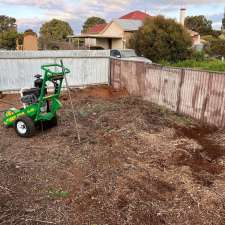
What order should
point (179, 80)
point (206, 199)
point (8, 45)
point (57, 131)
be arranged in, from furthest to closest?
point (8, 45) → point (179, 80) → point (57, 131) → point (206, 199)

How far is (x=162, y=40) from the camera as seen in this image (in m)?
15.1

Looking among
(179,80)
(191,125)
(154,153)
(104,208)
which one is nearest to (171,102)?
(179,80)

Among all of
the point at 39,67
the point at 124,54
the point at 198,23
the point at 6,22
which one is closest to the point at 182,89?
the point at 39,67

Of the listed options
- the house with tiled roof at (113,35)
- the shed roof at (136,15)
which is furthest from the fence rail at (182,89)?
the shed roof at (136,15)

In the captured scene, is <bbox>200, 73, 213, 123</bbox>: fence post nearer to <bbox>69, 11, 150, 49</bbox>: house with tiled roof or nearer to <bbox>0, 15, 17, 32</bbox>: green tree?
<bbox>69, 11, 150, 49</bbox>: house with tiled roof

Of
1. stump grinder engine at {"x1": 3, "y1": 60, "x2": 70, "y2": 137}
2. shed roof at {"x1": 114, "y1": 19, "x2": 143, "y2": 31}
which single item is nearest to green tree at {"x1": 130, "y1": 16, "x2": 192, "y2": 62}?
stump grinder engine at {"x1": 3, "y1": 60, "x2": 70, "y2": 137}

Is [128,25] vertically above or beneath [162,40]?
above

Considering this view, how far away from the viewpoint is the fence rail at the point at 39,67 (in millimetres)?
9516

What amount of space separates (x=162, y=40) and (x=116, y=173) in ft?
40.0

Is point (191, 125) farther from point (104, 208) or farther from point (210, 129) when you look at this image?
point (104, 208)

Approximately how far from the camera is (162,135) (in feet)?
20.3

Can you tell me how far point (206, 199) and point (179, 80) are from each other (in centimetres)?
432

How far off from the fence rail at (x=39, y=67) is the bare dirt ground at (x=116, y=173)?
352 centimetres

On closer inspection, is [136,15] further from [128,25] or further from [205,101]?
[205,101]
